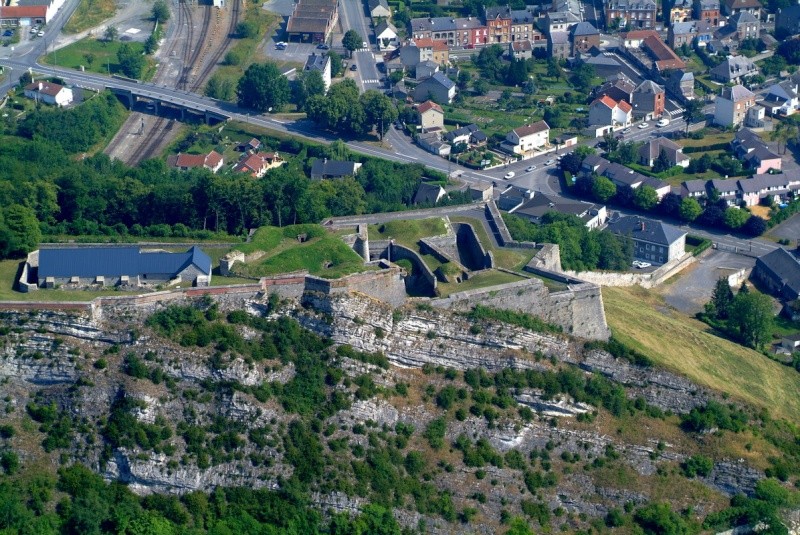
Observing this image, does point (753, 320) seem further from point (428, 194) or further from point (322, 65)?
point (322, 65)

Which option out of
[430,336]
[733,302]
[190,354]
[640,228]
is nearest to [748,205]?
[640,228]

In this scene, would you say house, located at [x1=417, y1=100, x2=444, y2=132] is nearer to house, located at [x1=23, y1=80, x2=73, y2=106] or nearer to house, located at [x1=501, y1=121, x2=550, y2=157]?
house, located at [x1=501, y1=121, x2=550, y2=157]

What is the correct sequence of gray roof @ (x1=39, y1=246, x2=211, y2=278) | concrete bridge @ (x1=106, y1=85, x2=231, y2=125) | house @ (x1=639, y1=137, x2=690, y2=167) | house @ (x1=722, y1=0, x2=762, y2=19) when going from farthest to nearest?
1. house @ (x1=722, y1=0, x2=762, y2=19)
2. concrete bridge @ (x1=106, y1=85, x2=231, y2=125)
3. house @ (x1=639, y1=137, x2=690, y2=167)
4. gray roof @ (x1=39, y1=246, x2=211, y2=278)

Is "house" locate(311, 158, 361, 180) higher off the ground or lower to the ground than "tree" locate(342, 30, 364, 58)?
lower

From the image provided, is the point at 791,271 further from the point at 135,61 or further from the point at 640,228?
the point at 135,61

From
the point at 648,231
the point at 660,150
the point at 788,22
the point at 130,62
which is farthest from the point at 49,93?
the point at 788,22

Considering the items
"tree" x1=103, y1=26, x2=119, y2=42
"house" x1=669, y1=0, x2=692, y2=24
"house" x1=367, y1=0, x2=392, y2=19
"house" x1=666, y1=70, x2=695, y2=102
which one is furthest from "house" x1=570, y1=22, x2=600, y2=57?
"tree" x1=103, y1=26, x2=119, y2=42

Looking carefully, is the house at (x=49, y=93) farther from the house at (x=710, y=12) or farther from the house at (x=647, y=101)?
the house at (x=710, y=12)
